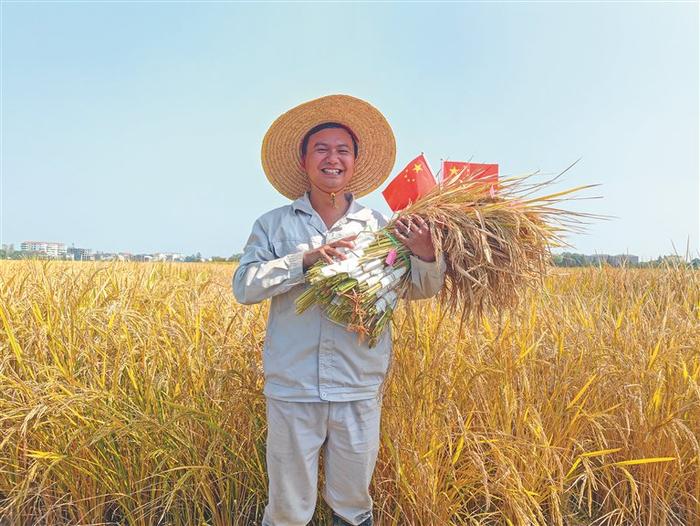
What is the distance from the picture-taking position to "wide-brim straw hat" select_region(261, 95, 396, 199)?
1.88 m

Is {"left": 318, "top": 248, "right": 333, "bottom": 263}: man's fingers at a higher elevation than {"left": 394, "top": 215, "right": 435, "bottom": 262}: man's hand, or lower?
lower

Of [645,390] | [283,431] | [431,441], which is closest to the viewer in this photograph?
[283,431]

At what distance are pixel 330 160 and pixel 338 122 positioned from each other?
0.26 m

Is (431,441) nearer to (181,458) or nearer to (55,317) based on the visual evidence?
(181,458)

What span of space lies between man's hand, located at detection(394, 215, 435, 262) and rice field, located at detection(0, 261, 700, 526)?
0.36 m

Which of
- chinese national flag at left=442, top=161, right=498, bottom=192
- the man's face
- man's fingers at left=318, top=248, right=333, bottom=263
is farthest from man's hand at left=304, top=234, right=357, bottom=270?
chinese national flag at left=442, top=161, right=498, bottom=192

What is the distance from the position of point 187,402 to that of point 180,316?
722 millimetres

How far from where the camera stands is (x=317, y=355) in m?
1.60

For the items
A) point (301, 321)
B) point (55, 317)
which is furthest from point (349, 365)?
point (55, 317)

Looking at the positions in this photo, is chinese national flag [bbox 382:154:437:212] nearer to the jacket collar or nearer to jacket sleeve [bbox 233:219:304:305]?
the jacket collar

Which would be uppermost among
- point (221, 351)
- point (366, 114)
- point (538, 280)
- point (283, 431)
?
point (366, 114)

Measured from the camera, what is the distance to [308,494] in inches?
65.6

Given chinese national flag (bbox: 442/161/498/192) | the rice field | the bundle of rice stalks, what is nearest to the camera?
the bundle of rice stalks

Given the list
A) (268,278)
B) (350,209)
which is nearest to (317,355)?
(268,278)
